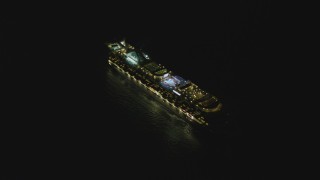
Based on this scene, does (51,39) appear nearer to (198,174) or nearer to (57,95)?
(57,95)

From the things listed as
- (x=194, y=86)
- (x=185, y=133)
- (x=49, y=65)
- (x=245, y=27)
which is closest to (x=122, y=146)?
(x=185, y=133)

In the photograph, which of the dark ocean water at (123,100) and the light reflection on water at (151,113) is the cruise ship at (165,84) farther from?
the dark ocean water at (123,100)

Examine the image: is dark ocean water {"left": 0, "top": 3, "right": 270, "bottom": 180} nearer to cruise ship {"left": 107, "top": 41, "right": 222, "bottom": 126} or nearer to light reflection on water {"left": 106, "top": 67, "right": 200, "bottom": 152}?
light reflection on water {"left": 106, "top": 67, "right": 200, "bottom": 152}

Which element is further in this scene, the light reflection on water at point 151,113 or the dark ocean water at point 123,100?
the light reflection on water at point 151,113

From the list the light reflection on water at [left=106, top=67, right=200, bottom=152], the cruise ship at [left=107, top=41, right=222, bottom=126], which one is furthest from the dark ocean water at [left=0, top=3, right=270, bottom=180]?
the cruise ship at [left=107, top=41, right=222, bottom=126]

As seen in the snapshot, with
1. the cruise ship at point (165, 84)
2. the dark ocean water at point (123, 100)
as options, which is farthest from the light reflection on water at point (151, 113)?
the cruise ship at point (165, 84)
